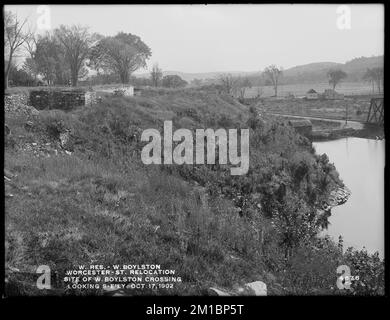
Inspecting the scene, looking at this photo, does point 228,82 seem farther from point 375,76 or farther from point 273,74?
point 375,76

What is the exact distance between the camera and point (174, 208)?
5469mm

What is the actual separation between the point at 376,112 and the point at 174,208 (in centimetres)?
341

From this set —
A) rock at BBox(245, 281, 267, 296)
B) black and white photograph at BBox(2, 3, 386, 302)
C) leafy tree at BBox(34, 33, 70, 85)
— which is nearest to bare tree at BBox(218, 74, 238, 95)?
black and white photograph at BBox(2, 3, 386, 302)

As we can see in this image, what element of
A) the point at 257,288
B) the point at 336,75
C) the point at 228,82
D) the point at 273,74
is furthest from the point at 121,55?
the point at 257,288

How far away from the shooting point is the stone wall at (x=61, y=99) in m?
8.45

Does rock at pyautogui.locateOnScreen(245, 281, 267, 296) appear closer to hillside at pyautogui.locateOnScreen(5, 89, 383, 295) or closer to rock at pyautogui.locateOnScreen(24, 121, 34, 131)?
hillside at pyautogui.locateOnScreen(5, 89, 383, 295)

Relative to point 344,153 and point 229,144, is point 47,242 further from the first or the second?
point 344,153

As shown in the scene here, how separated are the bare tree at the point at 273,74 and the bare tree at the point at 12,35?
370cm

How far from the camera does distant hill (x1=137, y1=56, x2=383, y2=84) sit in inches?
223

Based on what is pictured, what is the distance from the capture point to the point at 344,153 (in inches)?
260

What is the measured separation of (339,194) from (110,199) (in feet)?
12.6

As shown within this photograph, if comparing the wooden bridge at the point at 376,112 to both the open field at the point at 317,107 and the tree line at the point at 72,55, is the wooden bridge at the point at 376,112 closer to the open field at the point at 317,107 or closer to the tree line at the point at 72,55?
the open field at the point at 317,107
